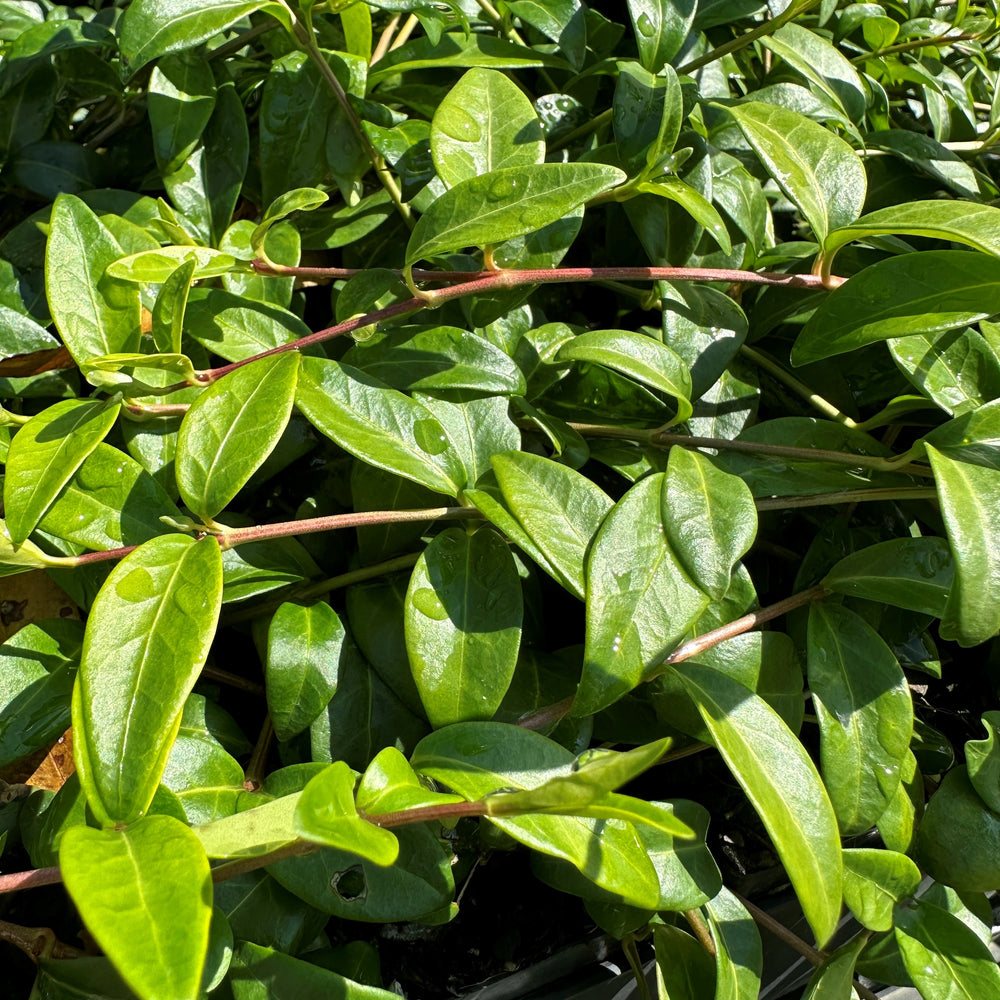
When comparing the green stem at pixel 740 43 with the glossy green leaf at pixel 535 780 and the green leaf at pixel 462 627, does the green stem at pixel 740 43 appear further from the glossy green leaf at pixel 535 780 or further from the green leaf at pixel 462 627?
the glossy green leaf at pixel 535 780

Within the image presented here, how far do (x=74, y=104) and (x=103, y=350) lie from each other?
1.75ft

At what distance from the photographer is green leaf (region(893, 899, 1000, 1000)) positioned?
744mm

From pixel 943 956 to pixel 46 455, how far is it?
0.79 m

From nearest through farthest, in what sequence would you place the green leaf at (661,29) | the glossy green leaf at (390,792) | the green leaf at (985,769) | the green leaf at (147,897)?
the green leaf at (147,897), the glossy green leaf at (390,792), the green leaf at (985,769), the green leaf at (661,29)

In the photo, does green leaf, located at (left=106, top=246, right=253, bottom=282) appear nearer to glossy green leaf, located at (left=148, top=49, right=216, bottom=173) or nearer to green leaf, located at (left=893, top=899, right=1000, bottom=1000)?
glossy green leaf, located at (left=148, top=49, right=216, bottom=173)

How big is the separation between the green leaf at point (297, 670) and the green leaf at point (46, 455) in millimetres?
184

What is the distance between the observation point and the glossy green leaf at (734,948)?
751 millimetres

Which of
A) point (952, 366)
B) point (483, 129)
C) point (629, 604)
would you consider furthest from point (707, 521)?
point (483, 129)

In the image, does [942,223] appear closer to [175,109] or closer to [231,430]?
[231,430]

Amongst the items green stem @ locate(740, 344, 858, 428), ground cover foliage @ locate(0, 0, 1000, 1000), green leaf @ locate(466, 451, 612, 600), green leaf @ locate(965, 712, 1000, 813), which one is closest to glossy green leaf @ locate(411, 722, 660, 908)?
ground cover foliage @ locate(0, 0, 1000, 1000)

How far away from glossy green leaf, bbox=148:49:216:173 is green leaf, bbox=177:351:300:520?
0.34 metres

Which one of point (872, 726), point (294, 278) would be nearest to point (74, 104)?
point (294, 278)

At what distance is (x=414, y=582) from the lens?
68 cm

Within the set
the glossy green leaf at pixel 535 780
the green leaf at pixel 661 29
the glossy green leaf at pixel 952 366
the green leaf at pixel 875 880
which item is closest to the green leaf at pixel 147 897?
the glossy green leaf at pixel 535 780
